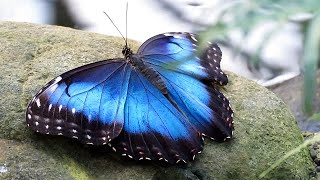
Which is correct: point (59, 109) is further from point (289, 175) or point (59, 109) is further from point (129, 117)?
point (289, 175)

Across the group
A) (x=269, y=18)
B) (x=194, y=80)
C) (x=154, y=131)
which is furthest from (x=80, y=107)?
(x=269, y=18)

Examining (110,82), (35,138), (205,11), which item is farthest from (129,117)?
(205,11)

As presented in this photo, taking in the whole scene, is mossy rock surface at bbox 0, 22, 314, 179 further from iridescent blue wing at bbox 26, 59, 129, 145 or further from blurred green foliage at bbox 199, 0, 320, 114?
blurred green foliage at bbox 199, 0, 320, 114

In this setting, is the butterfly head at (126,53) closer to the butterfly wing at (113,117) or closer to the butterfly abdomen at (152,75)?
the butterfly abdomen at (152,75)

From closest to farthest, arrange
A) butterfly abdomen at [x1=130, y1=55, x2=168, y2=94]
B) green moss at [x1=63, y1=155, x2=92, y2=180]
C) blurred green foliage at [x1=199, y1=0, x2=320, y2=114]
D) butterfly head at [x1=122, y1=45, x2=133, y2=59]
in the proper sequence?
blurred green foliage at [x1=199, y1=0, x2=320, y2=114]
green moss at [x1=63, y1=155, x2=92, y2=180]
butterfly abdomen at [x1=130, y1=55, x2=168, y2=94]
butterfly head at [x1=122, y1=45, x2=133, y2=59]

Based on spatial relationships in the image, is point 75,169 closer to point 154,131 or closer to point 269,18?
point 154,131

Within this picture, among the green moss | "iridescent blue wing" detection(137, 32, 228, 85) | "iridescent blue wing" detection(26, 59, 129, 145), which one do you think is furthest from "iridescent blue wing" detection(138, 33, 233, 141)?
the green moss

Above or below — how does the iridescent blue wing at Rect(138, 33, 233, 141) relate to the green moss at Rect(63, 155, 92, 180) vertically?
above
